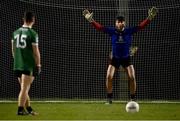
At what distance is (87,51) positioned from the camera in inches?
618

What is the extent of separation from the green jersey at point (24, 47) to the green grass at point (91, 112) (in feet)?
3.22

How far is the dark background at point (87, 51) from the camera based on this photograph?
50.6ft

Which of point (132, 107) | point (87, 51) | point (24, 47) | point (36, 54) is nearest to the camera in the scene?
point (36, 54)

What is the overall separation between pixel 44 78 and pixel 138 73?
256 cm

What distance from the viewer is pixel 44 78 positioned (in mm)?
15742

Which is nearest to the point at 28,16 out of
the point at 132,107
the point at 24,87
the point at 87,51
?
the point at 24,87

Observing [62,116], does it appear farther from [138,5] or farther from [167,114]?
[138,5]

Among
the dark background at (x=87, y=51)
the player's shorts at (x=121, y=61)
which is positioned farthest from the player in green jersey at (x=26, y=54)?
the dark background at (x=87, y=51)

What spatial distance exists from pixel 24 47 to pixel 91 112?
2.43 meters

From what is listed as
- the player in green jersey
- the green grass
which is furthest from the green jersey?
the green grass

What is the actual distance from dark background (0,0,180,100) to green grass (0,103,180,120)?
6.02 feet

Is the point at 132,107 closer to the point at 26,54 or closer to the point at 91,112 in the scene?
the point at 91,112

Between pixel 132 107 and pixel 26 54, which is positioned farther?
pixel 132 107

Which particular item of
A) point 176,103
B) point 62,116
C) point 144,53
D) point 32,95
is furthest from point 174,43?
point 62,116
